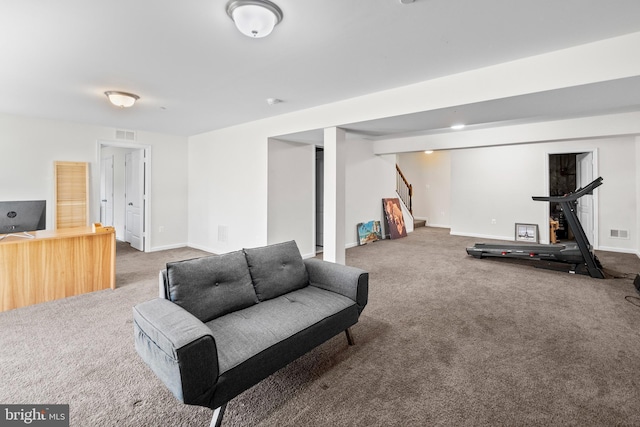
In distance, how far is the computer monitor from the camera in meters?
3.08

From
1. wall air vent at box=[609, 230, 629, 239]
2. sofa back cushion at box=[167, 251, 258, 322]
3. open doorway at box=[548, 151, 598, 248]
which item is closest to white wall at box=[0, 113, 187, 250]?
sofa back cushion at box=[167, 251, 258, 322]

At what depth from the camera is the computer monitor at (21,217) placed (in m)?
3.08

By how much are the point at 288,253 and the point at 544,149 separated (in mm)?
6957

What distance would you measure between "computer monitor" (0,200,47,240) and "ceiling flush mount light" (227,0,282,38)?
306 centimetres

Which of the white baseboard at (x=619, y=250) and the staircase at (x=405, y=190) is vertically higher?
the staircase at (x=405, y=190)

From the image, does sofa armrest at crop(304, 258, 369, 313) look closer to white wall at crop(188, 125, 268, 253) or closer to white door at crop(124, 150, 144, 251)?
white wall at crop(188, 125, 268, 253)

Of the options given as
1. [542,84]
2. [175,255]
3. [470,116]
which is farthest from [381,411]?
[175,255]

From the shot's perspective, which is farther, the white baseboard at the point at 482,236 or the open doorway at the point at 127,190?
the white baseboard at the point at 482,236

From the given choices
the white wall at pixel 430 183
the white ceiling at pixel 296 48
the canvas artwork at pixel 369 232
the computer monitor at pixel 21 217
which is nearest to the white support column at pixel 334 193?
the white ceiling at pixel 296 48

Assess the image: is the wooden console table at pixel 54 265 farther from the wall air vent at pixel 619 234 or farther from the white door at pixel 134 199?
the wall air vent at pixel 619 234

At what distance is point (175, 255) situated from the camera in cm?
576

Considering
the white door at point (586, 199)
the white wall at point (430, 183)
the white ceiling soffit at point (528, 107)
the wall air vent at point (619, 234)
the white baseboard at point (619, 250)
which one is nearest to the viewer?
the white ceiling soffit at point (528, 107)

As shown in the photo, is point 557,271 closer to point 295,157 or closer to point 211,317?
point 295,157

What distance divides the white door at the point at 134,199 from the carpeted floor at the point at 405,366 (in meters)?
2.79
